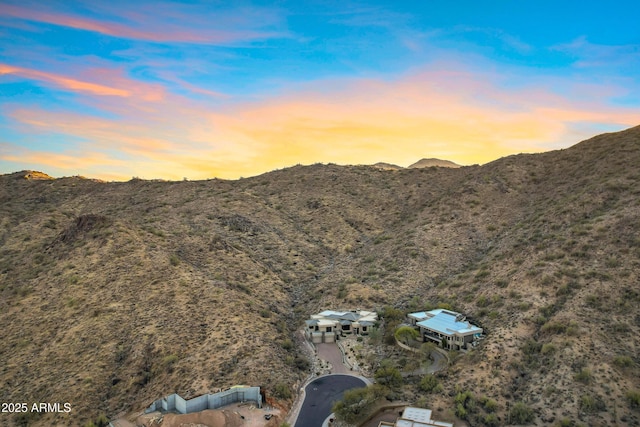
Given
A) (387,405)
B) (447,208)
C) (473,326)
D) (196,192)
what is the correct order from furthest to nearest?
1. (196,192)
2. (447,208)
3. (473,326)
4. (387,405)

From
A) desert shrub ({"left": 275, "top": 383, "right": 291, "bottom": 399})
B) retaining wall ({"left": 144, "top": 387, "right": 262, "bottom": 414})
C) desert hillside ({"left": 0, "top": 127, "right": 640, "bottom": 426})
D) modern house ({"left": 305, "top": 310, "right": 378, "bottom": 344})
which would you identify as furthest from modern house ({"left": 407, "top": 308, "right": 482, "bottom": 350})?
retaining wall ({"left": 144, "top": 387, "right": 262, "bottom": 414})

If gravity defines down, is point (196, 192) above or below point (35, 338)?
above

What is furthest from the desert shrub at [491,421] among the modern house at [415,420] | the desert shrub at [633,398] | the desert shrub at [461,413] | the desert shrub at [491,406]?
the desert shrub at [633,398]

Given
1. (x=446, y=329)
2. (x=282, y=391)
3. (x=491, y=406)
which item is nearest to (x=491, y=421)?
(x=491, y=406)

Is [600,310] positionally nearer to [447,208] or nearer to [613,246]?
[613,246]

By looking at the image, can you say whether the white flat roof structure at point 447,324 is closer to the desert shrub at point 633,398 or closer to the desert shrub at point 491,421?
the desert shrub at point 491,421

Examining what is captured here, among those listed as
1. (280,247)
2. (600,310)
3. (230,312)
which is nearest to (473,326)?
(600,310)

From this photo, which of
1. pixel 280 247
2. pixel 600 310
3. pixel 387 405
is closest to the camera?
pixel 387 405

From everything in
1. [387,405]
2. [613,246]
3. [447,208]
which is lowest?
[387,405]
